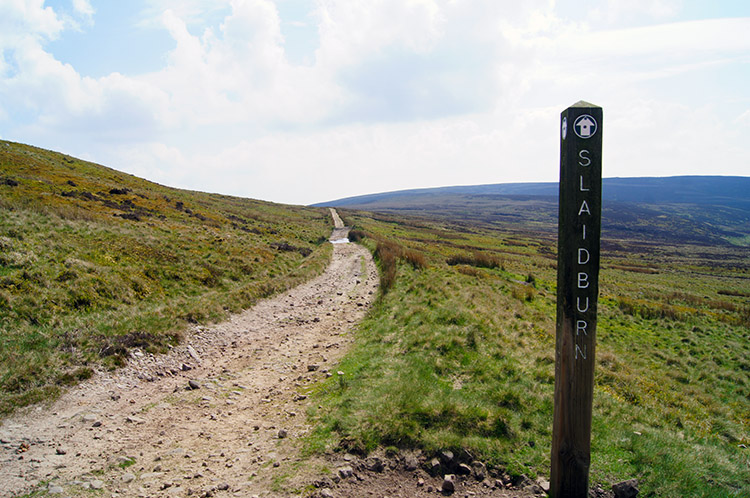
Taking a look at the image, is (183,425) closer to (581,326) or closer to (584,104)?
(581,326)

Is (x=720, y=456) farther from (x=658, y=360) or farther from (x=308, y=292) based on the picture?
(x=308, y=292)

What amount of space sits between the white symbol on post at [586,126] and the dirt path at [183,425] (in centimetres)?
559

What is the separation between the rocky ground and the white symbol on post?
4438 mm

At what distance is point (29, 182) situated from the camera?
106 ft

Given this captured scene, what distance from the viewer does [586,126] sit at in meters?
4.19

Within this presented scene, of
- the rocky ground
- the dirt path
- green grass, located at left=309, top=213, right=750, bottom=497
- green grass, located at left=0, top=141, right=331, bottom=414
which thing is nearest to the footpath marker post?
the rocky ground

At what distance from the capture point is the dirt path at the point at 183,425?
5.24 meters

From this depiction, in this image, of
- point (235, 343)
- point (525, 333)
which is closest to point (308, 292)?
point (235, 343)

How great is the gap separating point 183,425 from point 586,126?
801cm

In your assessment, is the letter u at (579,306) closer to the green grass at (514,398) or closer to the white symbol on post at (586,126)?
the white symbol on post at (586,126)

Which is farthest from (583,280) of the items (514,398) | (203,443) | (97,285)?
(97,285)

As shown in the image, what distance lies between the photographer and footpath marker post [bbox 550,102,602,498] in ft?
13.8

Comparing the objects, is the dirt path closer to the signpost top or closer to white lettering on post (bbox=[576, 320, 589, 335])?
white lettering on post (bbox=[576, 320, 589, 335])

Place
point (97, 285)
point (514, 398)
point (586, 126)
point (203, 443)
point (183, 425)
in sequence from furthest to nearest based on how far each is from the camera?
point (97, 285) < point (514, 398) < point (183, 425) < point (203, 443) < point (586, 126)
